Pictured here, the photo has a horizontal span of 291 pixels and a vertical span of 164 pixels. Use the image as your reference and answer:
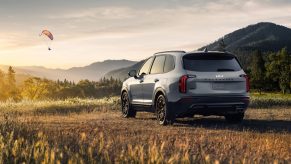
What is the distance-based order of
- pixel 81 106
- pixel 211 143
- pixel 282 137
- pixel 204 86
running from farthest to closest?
pixel 81 106, pixel 204 86, pixel 282 137, pixel 211 143

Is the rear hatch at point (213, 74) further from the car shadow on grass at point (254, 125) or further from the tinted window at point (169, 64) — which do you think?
the car shadow on grass at point (254, 125)

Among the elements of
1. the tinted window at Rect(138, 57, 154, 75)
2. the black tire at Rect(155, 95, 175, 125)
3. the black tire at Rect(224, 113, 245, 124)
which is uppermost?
the tinted window at Rect(138, 57, 154, 75)

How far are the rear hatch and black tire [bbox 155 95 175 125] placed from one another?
0.90 m

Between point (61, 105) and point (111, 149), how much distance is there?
1755 cm

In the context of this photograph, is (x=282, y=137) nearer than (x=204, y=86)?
Yes

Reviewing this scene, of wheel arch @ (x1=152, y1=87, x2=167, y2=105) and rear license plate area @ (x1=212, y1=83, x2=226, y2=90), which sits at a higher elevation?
rear license plate area @ (x1=212, y1=83, x2=226, y2=90)

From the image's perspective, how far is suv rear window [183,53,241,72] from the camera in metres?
14.3

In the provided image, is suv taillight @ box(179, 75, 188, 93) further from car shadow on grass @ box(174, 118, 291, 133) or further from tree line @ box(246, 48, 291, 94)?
tree line @ box(246, 48, 291, 94)

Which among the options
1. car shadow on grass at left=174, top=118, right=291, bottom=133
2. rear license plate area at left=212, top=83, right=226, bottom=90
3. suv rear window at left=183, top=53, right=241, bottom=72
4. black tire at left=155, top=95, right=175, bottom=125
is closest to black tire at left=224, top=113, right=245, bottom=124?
car shadow on grass at left=174, top=118, right=291, bottom=133

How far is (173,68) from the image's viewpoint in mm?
14609

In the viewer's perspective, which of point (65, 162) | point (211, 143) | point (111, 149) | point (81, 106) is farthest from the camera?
point (81, 106)

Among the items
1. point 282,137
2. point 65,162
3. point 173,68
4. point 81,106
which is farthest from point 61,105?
point 65,162

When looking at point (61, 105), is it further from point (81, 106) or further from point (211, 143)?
point (211, 143)

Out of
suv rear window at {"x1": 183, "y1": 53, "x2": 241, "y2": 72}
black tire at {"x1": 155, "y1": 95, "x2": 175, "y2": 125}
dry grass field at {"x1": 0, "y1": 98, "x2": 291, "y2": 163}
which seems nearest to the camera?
dry grass field at {"x1": 0, "y1": 98, "x2": 291, "y2": 163}
